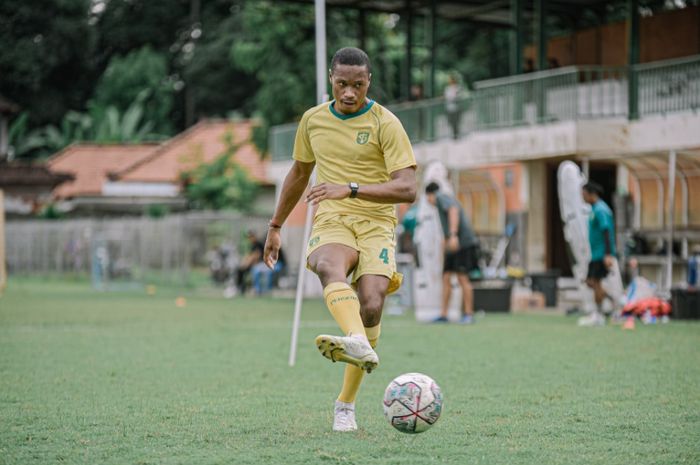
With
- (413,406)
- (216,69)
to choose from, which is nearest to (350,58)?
(413,406)

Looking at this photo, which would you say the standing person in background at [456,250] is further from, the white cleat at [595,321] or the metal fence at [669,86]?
the metal fence at [669,86]

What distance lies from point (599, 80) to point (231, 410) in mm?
21372

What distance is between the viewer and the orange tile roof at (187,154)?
58.3m

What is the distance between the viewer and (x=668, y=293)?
20.6 meters

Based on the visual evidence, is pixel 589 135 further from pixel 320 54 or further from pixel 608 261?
pixel 320 54

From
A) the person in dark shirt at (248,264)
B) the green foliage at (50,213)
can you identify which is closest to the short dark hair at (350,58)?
the person in dark shirt at (248,264)

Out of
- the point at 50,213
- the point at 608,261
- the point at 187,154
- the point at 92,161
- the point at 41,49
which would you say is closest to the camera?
the point at 608,261

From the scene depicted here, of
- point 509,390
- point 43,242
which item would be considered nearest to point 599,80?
point 509,390

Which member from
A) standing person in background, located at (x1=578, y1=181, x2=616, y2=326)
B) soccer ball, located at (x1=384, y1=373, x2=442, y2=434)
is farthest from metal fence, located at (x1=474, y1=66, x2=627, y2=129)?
soccer ball, located at (x1=384, y1=373, x2=442, y2=434)

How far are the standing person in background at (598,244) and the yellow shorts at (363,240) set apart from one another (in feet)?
35.9

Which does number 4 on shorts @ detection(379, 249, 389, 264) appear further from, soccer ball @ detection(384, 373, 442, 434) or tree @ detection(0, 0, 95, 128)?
tree @ detection(0, 0, 95, 128)

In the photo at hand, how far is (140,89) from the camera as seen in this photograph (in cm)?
6488

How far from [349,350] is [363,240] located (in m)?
1.04

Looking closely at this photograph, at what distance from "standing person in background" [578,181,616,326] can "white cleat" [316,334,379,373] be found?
1183 cm
